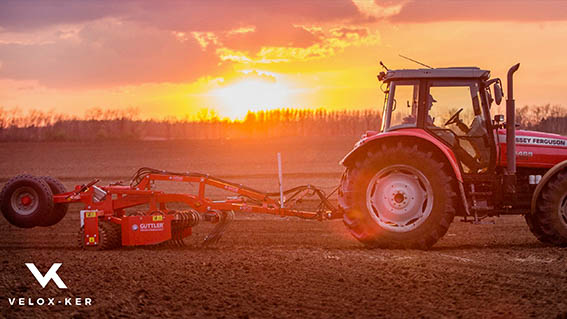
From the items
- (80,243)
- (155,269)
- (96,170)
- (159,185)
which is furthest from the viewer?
(96,170)

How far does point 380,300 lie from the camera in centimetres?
679

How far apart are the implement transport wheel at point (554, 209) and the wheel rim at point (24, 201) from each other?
26.1ft

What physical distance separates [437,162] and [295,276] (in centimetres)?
265

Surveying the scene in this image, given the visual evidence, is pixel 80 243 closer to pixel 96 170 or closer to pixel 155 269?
pixel 155 269

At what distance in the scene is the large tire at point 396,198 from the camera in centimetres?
891

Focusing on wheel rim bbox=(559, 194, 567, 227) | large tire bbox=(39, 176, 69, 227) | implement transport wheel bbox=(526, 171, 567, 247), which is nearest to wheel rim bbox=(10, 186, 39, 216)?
large tire bbox=(39, 176, 69, 227)

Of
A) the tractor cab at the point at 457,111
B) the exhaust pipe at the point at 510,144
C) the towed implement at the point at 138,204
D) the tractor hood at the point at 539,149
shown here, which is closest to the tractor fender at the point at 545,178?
the exhaust pipe at the point at 510,144

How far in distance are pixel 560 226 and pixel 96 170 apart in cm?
3082

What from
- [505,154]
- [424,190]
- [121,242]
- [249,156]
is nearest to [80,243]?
[121,242]

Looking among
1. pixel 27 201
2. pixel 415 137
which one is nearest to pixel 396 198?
pixel 415 137

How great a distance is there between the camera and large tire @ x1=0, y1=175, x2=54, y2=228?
1084cm

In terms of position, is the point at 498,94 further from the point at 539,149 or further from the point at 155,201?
the point at 155,201

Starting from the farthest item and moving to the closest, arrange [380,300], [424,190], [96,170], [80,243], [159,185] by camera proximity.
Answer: [96,170], [159,185], [80,243], [424,190], [380,300]

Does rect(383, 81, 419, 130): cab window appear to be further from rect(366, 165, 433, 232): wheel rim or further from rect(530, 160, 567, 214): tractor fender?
rect(530, 160, 567, 214): tractor fender
